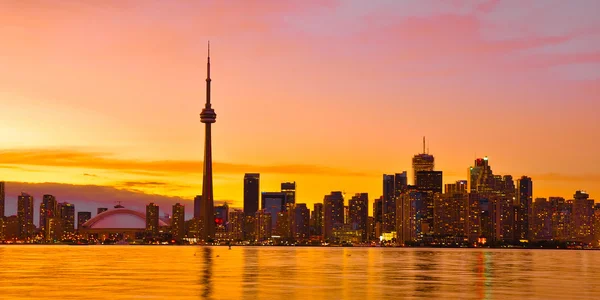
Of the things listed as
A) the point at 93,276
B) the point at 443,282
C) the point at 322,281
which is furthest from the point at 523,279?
the point at 93,276

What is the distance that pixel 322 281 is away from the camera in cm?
9588

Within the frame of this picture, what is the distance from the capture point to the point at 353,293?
7712 cm

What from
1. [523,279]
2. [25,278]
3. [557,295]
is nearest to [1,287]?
[25,278]

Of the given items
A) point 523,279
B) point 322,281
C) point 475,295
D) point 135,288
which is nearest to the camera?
point 475,295

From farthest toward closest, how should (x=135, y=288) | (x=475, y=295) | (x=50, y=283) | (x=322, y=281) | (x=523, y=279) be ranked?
(x=523, y=279), (x=322, y=281), (x=50, y=283), (x=135, y=288), (x=475, y=295)

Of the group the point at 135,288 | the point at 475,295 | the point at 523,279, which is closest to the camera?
the point at 475,295

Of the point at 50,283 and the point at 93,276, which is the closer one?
the point at 50,283

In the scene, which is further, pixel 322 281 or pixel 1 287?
pixel 322 281

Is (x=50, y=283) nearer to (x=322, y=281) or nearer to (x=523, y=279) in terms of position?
(x=322, y=281)

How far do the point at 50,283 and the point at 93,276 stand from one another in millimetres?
14786

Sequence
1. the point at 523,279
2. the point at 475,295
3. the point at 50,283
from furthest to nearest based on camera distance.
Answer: the point at 523,279, the point at 50,283, the point at 475,295

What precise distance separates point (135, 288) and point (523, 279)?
158 ft

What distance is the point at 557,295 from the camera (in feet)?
253

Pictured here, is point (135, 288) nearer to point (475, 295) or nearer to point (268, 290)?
point (268, 290)
